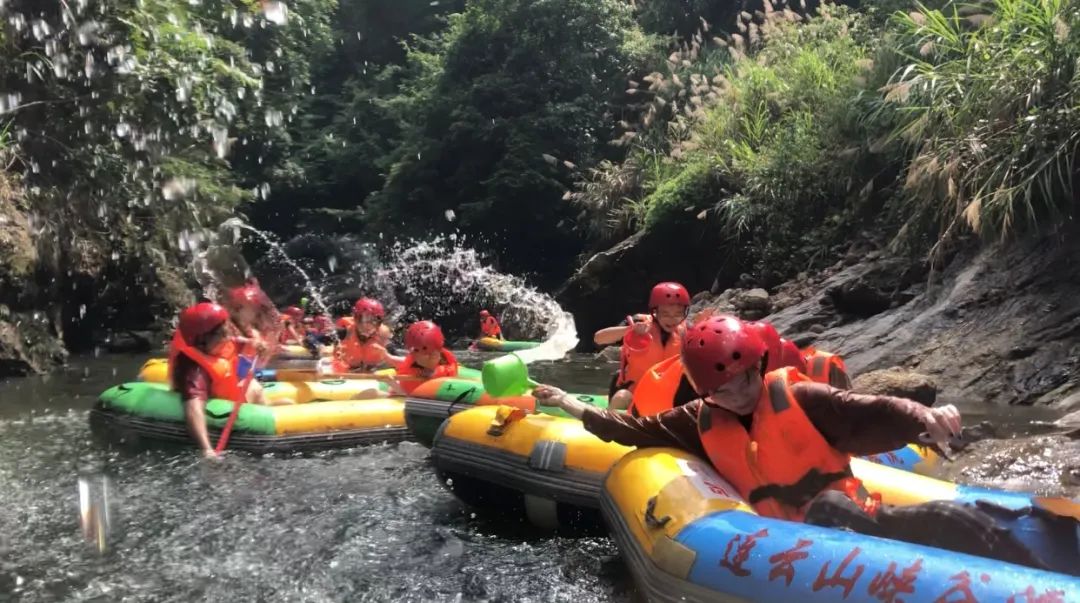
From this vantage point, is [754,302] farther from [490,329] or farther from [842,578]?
[842,578]

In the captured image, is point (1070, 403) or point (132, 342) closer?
point (1070, 403)

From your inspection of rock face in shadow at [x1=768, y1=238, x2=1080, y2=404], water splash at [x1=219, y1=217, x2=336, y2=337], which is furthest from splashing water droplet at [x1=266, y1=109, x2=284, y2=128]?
rock face in shadow at [x1=768, y1=238, x2=1080, y2=404]

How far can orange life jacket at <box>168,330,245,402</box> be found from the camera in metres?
6.38

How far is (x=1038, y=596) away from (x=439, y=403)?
425 centimetres

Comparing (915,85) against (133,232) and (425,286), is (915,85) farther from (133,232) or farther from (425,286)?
(425,286)

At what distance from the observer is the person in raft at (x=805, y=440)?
2.73 m

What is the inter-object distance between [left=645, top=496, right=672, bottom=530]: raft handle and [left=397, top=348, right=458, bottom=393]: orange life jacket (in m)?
3.88

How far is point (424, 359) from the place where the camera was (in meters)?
7.03

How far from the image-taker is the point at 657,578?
3.00 meters

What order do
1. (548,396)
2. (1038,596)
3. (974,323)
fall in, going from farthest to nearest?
(974,323) → (548,396) → (1038,596)

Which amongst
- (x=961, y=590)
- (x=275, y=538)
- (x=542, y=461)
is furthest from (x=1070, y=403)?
(x=275, y=538)

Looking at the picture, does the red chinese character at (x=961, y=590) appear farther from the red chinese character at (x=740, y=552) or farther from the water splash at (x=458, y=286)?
the water splash at (x=458, y=286)

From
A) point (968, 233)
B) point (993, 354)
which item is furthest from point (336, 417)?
point (968, 233)

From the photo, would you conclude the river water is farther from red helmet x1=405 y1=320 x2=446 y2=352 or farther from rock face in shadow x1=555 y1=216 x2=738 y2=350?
rock face in shadow x1=555 y1=216 x2=738 y2=350
